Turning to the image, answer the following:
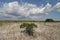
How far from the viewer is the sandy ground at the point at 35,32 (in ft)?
27.1

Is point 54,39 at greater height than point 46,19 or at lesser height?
lesser

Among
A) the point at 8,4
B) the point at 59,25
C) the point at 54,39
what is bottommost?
the point at 54,39

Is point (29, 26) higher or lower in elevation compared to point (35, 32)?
higher

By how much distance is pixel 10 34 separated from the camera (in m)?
8.29

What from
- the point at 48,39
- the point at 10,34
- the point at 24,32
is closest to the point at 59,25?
the point at 48,39

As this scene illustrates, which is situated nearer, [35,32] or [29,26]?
[29,26]

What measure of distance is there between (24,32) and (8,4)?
1.71 meters

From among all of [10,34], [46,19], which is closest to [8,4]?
[10,34]

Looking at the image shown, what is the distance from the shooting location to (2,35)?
830 centimetres

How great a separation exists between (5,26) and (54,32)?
8.62 ft

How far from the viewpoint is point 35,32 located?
8469 mm

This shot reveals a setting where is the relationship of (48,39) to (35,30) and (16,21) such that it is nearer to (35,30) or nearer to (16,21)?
(35,30)

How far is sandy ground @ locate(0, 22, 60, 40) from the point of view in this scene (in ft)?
27.1

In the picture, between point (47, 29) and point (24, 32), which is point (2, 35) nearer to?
point (24, 32)
